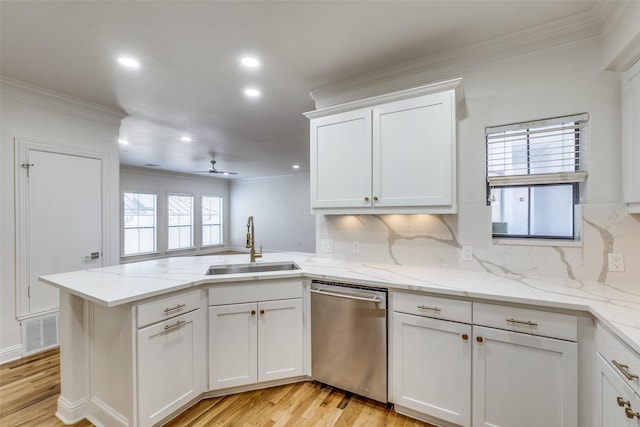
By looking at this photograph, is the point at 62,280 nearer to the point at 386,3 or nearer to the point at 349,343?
the point at 349,343

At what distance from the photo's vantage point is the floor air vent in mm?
2789

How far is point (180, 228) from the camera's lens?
8.94 meters

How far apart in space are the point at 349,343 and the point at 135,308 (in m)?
1.40

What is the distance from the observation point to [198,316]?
2.00 meters

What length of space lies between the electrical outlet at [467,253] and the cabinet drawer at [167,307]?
2.00m

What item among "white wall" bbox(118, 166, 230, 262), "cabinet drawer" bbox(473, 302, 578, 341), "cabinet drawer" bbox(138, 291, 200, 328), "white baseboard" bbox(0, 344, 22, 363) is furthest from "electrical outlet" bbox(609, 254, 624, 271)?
"white wall" bbox(118, 166, 230, 262)

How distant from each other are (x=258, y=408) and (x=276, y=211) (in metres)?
7.89

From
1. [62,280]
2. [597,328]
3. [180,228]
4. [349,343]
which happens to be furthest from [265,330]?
[180,228]

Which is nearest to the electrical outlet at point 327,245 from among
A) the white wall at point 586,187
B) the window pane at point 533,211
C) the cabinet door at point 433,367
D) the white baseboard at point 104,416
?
the white wall at point 586,187

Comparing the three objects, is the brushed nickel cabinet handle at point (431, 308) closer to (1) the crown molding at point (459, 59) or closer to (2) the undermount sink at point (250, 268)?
(2) the undermount sink at point (250, 268)

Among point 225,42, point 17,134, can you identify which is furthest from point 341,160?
point 17,134

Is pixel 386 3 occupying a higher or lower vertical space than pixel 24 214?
higher

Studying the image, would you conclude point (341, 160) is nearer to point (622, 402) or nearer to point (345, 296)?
point (345, 296)

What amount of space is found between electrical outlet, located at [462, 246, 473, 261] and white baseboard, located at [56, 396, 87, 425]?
2866 mm
